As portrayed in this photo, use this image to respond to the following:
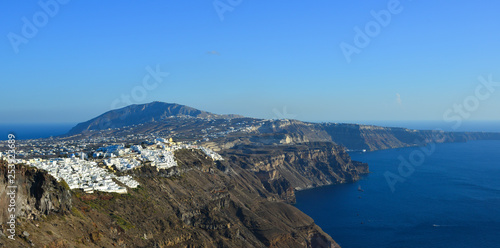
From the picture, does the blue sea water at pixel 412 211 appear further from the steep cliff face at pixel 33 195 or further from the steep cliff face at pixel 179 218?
the steep cliff face at pixel 33 195

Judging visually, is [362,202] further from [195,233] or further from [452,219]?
[195,233]

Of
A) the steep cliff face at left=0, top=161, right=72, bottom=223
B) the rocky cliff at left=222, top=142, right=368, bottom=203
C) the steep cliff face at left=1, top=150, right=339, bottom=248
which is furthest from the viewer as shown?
the rocky cliff at left=222, top=142, right=368, bottom=203

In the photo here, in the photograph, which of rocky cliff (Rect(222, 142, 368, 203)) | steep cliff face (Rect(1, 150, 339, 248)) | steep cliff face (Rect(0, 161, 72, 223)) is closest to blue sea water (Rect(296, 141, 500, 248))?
rocky cliff (Rect(222, 142, 368, 203))

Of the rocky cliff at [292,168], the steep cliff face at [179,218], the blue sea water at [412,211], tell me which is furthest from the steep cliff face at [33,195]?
the rocky cliff at [292,168]

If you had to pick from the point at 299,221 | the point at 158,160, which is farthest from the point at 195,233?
the point at 299,221

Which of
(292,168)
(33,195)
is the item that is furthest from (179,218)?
(292,168)

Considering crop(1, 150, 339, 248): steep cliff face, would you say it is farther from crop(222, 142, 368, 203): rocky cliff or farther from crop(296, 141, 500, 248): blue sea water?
crop(222, 142, 368, 203): rocky cliff
